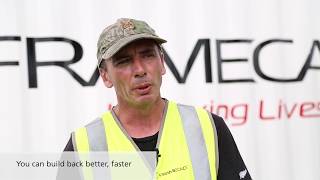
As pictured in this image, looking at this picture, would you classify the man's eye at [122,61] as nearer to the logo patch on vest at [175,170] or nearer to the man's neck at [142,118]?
the man's neck at [142,118]

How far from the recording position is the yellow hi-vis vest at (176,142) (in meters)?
1.18

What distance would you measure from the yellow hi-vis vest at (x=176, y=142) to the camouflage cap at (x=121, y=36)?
0.70ft

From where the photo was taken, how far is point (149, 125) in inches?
49.0

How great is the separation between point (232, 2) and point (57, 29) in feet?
2.47

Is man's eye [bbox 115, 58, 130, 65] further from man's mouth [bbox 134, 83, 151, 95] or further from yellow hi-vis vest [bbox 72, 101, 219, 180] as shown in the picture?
yellow hi-vis vest [bbox 72, 101, 219, 180]

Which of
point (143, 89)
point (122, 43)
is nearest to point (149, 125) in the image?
point (143, 89)

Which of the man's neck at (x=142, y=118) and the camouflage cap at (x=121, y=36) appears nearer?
the camouflage cap at (x=121, y=36)

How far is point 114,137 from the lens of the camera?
1221 mm

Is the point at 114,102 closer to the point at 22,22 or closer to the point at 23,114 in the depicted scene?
the point at 23,114

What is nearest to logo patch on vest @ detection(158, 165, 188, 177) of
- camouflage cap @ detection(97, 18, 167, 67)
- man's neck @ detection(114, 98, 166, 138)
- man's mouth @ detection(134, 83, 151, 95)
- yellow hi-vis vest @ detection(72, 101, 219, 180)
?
yellow hi-vis vest @ detection(72, 101, 219, 180)

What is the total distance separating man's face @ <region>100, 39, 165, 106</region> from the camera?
1145 millimetres

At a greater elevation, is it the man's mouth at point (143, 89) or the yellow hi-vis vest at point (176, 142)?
the man's mouth at point (143, 89)

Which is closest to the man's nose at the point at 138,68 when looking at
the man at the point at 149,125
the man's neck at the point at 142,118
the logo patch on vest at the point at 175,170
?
the man at the point at 149,125

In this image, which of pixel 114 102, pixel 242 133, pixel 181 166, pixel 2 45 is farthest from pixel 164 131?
pixel 2 45
